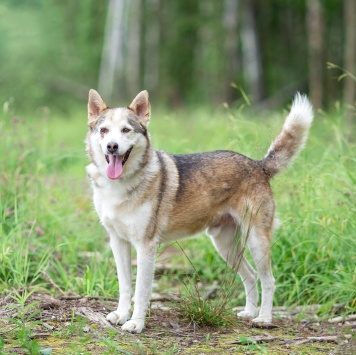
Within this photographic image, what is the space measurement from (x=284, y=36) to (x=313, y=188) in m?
22.5

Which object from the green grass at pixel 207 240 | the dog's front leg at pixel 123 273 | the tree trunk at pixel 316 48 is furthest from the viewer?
the tree trunk at pixel 316 48

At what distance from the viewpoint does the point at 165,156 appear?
5.28 m

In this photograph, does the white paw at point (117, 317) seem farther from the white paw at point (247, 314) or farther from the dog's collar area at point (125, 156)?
A: the dog's collar area at point (125, 156)

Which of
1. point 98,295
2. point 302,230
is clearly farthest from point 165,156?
point 302,230

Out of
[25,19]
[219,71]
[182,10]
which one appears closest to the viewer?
[25,19]

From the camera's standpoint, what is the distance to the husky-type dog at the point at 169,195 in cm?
486

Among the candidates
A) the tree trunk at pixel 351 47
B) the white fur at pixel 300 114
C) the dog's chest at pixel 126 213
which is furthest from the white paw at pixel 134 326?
the tree trunk at pixel 351 47

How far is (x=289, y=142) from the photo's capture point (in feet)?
18.1

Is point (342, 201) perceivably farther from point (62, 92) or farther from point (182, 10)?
point (182, 10)

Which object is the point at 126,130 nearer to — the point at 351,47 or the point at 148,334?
the point at 148,334

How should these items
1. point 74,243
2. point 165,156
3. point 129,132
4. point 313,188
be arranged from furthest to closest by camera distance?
point 74,243
point 313,188
point 165,156
point 129,132

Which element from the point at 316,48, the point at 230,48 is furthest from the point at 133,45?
the point at 316,48

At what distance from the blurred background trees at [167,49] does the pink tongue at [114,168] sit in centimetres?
1462

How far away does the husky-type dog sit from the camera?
486 cm
